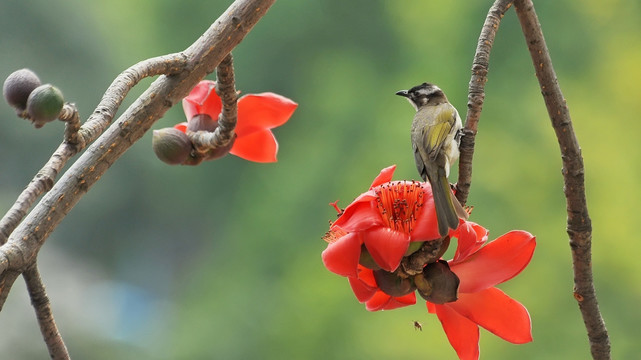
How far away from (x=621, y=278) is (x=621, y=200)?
21 centimetres

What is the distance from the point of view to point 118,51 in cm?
242

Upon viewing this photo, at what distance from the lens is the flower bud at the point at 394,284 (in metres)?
0.49

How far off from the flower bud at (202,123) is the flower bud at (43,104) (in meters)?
0.26

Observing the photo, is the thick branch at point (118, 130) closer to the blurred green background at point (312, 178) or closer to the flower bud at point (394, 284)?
the flower bud at point (394, 284)

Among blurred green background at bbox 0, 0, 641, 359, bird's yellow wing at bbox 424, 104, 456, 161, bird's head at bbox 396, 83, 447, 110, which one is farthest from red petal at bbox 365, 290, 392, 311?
blurred green background at bbox 0, 0, 641, 359

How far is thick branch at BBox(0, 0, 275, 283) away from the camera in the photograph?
36cm

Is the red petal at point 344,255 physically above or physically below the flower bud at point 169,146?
below

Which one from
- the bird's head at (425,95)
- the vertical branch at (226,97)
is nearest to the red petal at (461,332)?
the vertical branch at (226,97)

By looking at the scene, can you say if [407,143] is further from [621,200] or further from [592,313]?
[592,313]

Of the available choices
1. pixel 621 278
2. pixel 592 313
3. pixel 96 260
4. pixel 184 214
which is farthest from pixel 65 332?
pixel 592 313

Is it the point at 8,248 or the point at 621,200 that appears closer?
the point at 8,248

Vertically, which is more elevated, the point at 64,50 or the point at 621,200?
the point at 64,50

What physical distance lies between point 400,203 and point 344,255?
0.06m

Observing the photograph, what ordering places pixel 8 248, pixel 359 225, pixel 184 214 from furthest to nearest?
pixel 184 214 → pixel 359 225 → pixel 8 248
